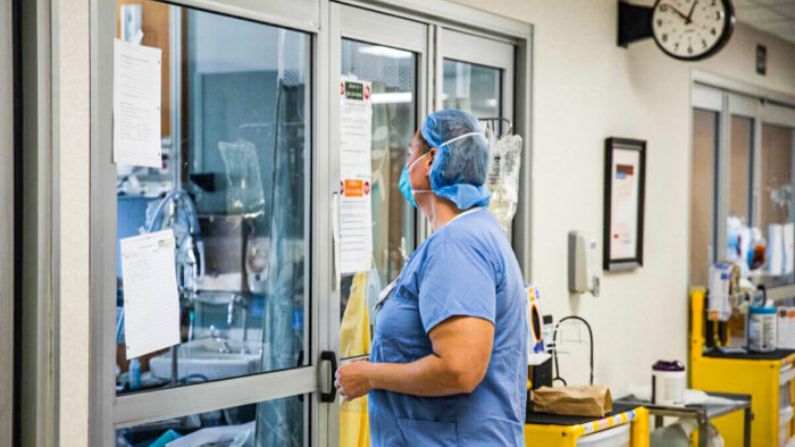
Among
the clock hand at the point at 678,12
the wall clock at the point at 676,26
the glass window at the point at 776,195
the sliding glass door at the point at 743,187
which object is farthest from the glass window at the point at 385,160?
the glass window at the point at 776,195

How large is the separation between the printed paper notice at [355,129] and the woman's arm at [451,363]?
3.50 ft

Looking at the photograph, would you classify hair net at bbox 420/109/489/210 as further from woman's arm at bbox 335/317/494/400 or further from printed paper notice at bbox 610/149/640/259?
printed paper notice at bbox 610/149/640/259

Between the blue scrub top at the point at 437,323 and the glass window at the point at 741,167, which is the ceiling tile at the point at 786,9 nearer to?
the glass window at the point at 741,167

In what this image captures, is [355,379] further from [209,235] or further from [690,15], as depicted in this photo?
[690,15]

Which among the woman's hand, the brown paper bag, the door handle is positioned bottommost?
Answer: the brown paper bag

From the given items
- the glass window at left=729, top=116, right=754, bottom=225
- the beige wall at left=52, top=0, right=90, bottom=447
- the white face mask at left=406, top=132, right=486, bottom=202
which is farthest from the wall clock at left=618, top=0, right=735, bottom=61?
the beige wall at left=52, top=0, right=90, bottom=447

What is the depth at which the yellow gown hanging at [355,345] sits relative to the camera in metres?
3.12

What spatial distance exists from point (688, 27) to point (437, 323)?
113 inches

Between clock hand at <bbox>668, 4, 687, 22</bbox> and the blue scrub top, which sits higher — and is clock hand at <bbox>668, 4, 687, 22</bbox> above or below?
above

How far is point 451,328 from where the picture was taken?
6.97 feet

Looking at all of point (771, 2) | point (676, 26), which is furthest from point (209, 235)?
point (771, 2)

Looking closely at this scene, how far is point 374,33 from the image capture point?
3164 mm

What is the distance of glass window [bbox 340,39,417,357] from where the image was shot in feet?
10.4

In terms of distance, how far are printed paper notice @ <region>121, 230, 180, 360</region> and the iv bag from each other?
115 cm
